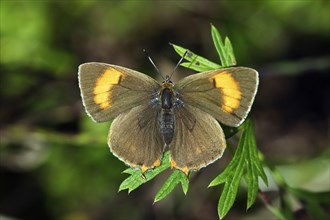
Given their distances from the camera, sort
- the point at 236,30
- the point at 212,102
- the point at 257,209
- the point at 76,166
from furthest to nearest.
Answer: the point at 236,30 → the point at 76,166 → the point at 257,209 → the point at 212,102

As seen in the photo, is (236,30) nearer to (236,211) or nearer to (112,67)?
(236,211)

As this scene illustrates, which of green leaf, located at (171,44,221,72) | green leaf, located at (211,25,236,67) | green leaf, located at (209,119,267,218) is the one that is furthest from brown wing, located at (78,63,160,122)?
green leaf, located at (209,119,267,218)

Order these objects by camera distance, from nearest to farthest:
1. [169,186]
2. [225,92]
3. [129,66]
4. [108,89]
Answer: [169,186] < [225,92] < [108,89] < [129,66]

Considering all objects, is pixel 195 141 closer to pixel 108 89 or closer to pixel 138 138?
pixel 138 138

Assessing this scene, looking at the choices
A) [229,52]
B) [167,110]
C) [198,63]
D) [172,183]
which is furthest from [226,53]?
[172,183]

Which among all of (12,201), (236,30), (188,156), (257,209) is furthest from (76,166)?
(188,156)

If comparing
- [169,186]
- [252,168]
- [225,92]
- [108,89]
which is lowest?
[252,168]
